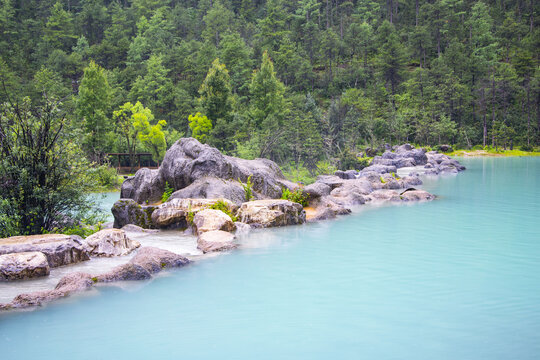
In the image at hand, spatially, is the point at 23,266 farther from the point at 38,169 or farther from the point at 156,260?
the point at 38,169

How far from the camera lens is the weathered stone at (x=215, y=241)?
1115 cm

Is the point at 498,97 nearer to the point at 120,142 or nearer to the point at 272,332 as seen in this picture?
the point at 120,142

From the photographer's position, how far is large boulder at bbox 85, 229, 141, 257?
10.5m

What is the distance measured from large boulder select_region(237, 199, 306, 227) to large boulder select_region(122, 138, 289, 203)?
157 centimetres

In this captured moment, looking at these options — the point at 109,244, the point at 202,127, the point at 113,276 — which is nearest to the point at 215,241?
the point at 109,244

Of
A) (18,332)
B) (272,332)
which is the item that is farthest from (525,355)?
(18,332)

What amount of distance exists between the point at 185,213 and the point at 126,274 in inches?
200

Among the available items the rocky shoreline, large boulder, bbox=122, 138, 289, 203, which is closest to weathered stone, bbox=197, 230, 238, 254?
the rocky shoreline

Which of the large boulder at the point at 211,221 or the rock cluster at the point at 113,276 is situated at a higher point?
the large boulder at the point at 211,221

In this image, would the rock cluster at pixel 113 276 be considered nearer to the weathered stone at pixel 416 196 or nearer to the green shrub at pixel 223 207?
the green shrub at pixel 223 207

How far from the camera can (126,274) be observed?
885 centimetres

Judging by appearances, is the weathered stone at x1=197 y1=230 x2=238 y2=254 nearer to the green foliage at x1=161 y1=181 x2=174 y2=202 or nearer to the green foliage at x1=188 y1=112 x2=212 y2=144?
the green foliage at x1=161 y1=181 x2=174 y2=202

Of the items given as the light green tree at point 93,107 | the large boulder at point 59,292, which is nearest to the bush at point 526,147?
the light green tree at point 93,107

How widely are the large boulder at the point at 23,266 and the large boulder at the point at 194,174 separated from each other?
23.2 ft
